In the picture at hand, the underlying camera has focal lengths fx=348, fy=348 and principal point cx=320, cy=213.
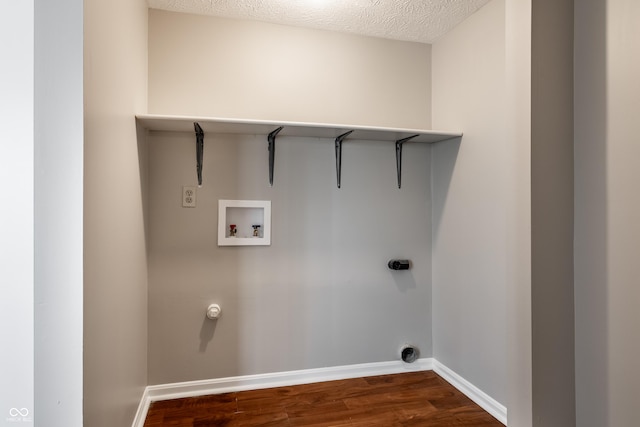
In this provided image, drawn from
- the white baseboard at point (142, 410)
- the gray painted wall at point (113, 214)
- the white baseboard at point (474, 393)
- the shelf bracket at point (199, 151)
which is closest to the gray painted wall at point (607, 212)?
the white baseboard at point (474, 393)

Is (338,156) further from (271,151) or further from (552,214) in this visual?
(552,214)

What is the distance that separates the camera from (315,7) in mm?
2025

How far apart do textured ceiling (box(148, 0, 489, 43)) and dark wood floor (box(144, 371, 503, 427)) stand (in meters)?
2.29

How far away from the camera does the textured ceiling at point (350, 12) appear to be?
1.98m

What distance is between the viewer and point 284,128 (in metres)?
2.07

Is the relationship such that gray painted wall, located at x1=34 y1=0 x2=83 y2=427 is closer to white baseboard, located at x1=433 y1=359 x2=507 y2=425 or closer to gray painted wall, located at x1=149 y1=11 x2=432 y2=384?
gray painted wall, located at x1=149 y1=11 x2=432 y2=384

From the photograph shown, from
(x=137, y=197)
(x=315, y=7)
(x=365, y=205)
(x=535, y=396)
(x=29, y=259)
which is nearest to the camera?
(x=29, y=259)

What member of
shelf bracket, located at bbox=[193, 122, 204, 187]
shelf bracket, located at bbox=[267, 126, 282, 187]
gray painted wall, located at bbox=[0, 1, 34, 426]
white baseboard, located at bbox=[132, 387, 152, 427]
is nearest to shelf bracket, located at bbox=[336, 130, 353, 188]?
shelf bracket, located at bbox=[267, 126, 282, 187]

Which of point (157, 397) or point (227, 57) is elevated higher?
point (227, 57)

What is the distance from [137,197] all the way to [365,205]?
4.55 feet

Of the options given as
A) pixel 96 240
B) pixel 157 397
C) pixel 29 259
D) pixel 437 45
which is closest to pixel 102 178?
pixel 96 240

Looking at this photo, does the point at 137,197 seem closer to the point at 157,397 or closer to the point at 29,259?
the point at 29,259

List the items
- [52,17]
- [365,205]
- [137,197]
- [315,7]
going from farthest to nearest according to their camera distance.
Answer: [365,205], [315,7], [137,197], [52,17]

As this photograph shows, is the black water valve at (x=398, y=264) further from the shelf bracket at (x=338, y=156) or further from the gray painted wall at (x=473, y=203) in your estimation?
the shelf bracket at (x=338, y=156)
